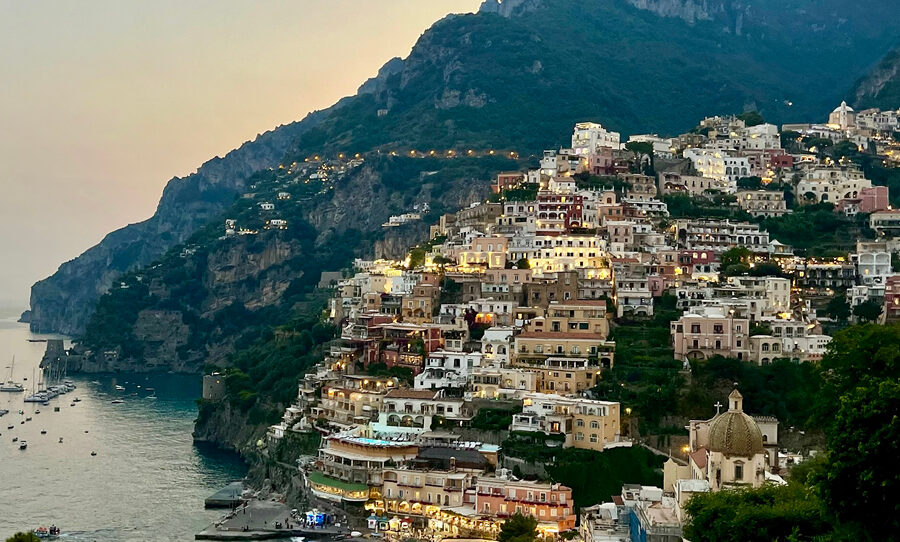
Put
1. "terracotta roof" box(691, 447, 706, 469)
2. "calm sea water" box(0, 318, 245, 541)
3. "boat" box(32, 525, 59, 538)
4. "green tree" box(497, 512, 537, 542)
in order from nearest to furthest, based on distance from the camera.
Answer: "terracotta roof" box(691, 447, 706, 469) < "green tree" box(497, 512, 537, 542) < "boat" box(32, 525, 59, 538) < "calm sea water" box(0, 318, 245, 541)

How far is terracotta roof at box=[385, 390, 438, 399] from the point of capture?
6562 centimetres

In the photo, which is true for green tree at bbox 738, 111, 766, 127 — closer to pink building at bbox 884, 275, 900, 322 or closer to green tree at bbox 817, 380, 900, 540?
pink building at bbox 884, 275, 900, 322

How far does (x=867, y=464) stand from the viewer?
23875mm

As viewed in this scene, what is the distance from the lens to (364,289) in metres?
91.2

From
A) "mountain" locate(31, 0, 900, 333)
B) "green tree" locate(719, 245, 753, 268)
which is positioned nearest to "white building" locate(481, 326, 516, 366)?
"green tree" locate(719, 245, 753, 268)

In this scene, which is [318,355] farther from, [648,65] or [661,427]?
[648,65]

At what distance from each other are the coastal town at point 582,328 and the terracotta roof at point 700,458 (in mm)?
141

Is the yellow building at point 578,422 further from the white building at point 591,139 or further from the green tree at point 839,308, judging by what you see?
the white building at point 591,139

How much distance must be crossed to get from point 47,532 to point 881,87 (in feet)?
375

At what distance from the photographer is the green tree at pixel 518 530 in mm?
49500

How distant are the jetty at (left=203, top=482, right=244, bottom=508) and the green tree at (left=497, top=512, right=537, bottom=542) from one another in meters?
22.8

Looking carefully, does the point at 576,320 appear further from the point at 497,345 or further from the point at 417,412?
the point at 417,412

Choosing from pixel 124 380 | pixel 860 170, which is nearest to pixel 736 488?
pixel 860 170

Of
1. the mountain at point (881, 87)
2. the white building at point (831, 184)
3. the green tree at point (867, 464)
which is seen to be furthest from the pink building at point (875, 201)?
the green tree at point (867, 464)
